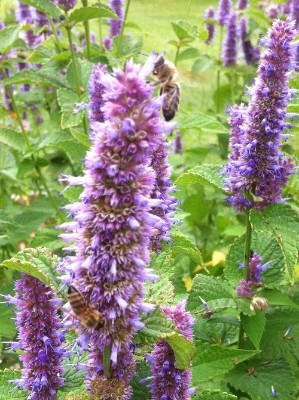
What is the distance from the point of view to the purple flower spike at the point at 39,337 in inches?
68.2

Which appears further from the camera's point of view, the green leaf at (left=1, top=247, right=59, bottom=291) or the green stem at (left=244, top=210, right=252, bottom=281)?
the green stem at (left=244, top=210, right=252, bottom=281)

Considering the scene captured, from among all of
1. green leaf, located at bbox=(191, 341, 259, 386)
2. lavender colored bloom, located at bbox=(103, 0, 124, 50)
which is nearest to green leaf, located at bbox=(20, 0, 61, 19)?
lavender colored bloom, located at bbox=(103, 0, 124, 50)

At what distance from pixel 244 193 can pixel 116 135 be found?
143 cm

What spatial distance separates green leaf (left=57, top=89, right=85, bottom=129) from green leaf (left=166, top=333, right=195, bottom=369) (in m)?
2.09

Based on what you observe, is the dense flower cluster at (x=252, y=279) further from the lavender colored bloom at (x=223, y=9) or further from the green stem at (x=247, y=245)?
the lavender colored bloom at (x=223, y=9)

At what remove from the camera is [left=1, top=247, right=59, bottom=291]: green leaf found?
160 centimetres

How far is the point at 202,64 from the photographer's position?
5.52 m

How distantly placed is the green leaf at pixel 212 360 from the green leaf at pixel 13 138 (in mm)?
2383

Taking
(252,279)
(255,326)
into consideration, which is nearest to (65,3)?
(252,279)

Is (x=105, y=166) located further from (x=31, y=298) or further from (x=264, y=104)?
(x=264, y=104)

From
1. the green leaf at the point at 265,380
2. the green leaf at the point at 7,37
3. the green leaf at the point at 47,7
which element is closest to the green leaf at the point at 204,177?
the green leaf at the point at 265,380

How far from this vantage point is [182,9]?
49.4ft

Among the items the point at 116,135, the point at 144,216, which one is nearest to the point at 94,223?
the point at 144,216

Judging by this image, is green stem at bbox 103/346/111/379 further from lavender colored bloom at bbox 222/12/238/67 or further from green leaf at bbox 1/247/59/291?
lavender colored bloom at bbox 222/12/238/67
